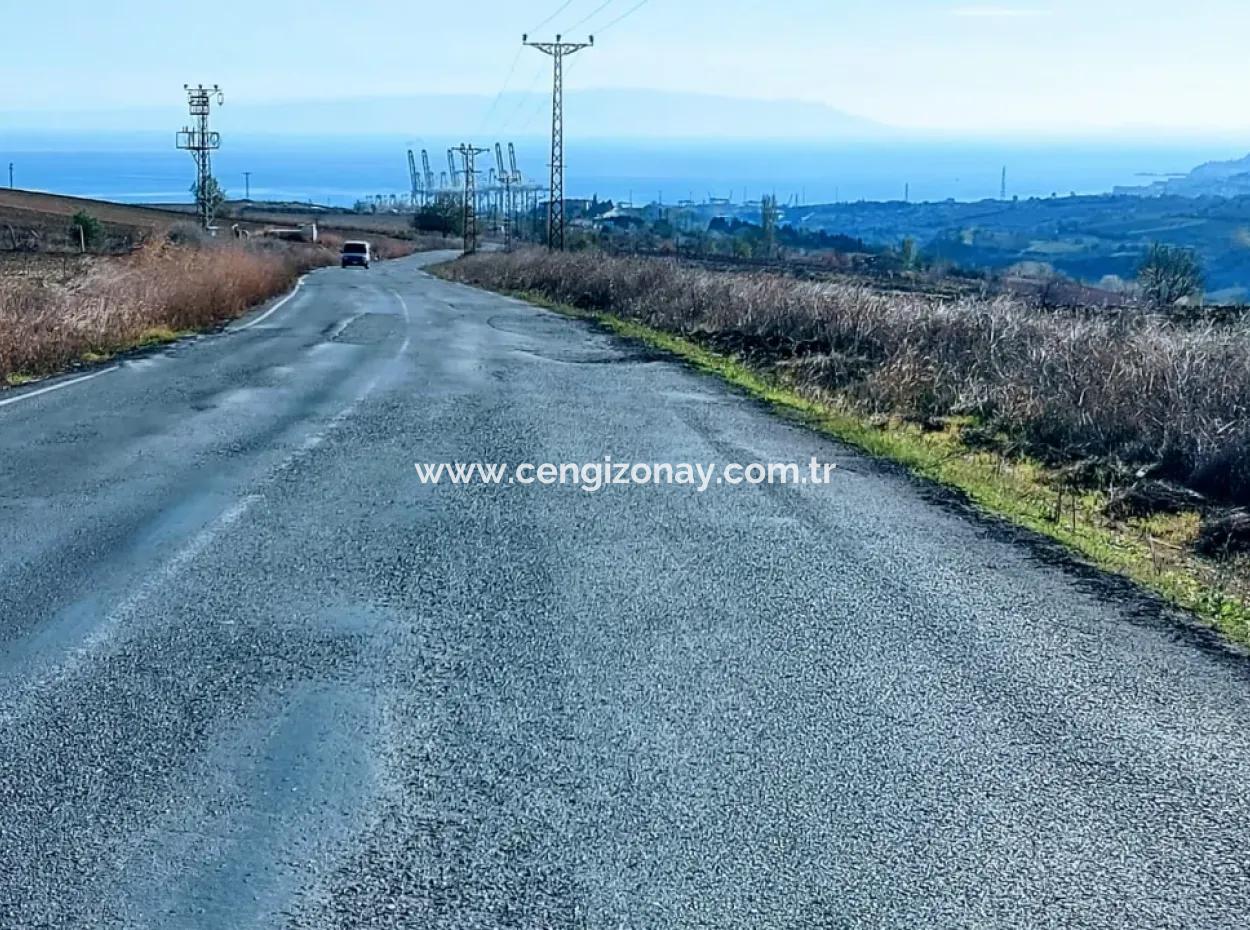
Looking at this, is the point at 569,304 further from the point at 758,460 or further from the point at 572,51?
the point at 758,460

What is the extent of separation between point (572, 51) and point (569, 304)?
14.5 m

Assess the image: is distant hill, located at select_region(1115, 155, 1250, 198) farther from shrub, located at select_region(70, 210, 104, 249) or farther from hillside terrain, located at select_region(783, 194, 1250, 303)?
shrub, located at select_region(70, 210, 104, 249)

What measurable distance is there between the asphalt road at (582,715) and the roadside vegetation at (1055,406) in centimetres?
A: 101

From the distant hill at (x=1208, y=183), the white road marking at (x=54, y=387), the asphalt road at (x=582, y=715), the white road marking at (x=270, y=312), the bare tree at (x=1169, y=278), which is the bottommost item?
the white road marking at (x=270, y=312)

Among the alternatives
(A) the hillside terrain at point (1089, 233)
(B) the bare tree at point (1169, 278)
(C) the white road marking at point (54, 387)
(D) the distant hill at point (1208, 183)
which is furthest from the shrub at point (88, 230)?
(D) the distant hill at point (1208, 183)

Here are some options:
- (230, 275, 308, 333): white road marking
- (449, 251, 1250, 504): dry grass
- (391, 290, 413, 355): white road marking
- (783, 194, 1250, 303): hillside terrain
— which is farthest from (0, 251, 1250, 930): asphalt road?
(783, 194, 1250, 303): hillside terrain

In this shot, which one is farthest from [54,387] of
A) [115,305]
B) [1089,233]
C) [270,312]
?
[1089,233]

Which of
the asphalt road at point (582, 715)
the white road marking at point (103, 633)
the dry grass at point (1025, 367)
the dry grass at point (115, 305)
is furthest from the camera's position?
the dry grass at point (115, 305)

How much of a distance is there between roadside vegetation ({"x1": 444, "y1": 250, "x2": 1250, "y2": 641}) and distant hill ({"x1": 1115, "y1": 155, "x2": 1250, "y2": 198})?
285 ft

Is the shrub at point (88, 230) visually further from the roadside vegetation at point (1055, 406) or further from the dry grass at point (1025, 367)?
the roadside vegetation at point (1055, 406)

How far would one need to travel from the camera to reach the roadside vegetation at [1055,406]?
9203mm

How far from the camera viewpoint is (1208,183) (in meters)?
124

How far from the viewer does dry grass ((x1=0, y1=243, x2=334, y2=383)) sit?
16.8m

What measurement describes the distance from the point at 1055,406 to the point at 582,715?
8.89 m
